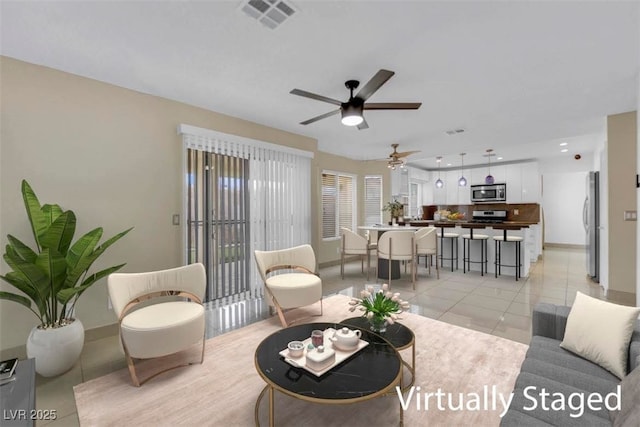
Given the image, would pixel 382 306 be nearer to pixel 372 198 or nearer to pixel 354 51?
pixel 354 51

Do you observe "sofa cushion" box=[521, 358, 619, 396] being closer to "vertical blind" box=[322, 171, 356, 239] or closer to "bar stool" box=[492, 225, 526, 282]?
"bar stool" box=[492, 225, 526, 282]

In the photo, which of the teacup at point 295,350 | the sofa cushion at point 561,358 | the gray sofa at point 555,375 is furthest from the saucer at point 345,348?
the sofa cushion at point 561,358

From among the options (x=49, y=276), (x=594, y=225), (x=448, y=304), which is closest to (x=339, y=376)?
(x=49, y=276)

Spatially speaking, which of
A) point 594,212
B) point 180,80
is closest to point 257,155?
point 180,80

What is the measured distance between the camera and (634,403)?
1.17 metres

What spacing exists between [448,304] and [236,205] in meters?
3.61

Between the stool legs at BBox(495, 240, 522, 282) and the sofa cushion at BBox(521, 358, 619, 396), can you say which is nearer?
the sofa cushion at BBox(521, 358, 619, 396)

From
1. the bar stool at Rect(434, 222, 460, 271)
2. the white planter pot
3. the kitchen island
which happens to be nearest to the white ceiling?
the kitchen island

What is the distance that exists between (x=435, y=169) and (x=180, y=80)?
8938mm

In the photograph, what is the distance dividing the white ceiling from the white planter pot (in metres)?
2.59

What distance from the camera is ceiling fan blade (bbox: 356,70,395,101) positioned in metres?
2.32

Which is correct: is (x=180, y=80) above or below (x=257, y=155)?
above

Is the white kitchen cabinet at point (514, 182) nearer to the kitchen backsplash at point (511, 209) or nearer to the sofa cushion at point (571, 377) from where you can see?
the kitchen backsplash at point (511, 209)

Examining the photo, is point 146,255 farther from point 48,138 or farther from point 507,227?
point 507,227
